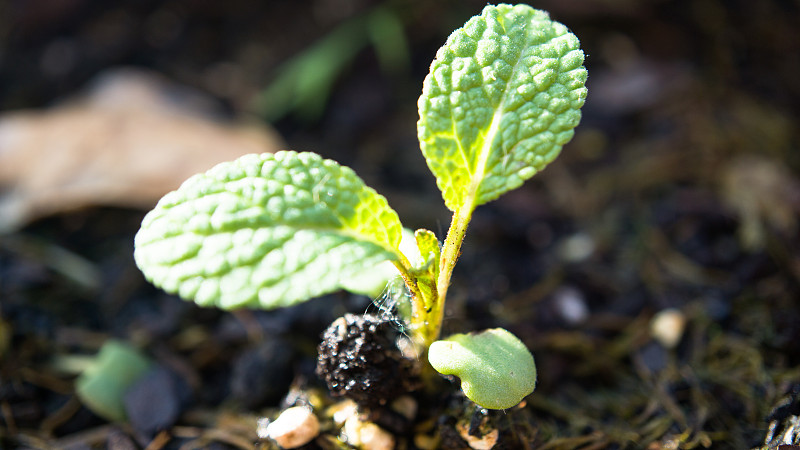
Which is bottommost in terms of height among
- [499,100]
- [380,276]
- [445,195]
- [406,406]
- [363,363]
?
[406,406]

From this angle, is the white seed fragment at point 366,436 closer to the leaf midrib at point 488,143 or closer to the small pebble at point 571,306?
the leaf midrib at point 488,143

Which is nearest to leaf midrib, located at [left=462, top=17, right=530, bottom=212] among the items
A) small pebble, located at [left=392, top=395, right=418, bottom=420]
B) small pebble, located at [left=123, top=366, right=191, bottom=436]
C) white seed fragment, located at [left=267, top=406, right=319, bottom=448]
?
small pebble, located at [left=392, top=395, right=418, bottom=420]

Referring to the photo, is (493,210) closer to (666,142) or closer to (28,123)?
(666,142)

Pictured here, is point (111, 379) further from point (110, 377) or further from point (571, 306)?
point (571, 306)

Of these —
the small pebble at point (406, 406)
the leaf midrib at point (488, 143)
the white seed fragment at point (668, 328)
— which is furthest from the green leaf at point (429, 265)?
the white seed fragment at point (668, 328)

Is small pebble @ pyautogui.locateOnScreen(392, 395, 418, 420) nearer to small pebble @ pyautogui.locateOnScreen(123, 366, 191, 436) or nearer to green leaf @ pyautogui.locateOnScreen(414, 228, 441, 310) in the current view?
green leaf @ pyautogui.locateOnScreen(414, 228, 441, 310)

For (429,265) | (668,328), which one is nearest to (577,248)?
(668,328)
